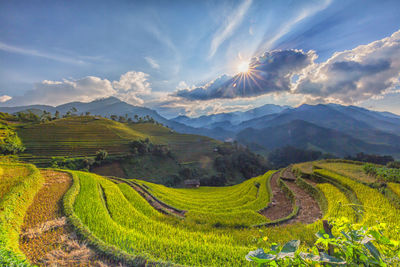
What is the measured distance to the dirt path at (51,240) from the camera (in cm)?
450

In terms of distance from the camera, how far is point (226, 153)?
72.6 m

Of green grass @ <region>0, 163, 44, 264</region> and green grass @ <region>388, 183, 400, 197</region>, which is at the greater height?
green grass @ <region>388, 183, 400, 197</region>

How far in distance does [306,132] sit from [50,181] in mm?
228331

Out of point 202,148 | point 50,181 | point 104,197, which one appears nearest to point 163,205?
point 104,197

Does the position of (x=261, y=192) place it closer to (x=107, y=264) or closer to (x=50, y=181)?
(x=107, y=264)

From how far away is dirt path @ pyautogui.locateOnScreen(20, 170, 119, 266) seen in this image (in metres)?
4.50

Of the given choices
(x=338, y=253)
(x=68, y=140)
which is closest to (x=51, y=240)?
(x=338, y=253)

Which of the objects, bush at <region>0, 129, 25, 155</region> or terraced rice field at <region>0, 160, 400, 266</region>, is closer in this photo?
terraced rice field at <region>0, 160, 400, 266</region>

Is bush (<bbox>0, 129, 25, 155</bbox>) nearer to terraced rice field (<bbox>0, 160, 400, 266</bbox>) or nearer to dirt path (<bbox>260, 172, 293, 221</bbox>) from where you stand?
terraced rice field (<bbox>0, 160, 400, 266</bbox>)

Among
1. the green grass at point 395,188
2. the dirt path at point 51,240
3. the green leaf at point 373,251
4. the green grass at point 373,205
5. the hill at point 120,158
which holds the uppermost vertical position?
the green leaf at point 373,251

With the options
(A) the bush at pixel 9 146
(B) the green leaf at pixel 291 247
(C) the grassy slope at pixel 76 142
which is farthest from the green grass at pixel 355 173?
(A) the bush at pixel 9 146

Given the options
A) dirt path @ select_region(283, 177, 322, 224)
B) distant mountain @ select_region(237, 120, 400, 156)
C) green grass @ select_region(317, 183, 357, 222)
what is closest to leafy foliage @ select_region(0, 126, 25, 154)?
dirt path @ select_region(283, 177, 322, 224)

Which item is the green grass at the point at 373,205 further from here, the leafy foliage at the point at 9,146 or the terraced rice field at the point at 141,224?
the leafy foliage at the point at 9,146

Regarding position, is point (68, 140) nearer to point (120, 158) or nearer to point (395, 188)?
point (120, 158)
